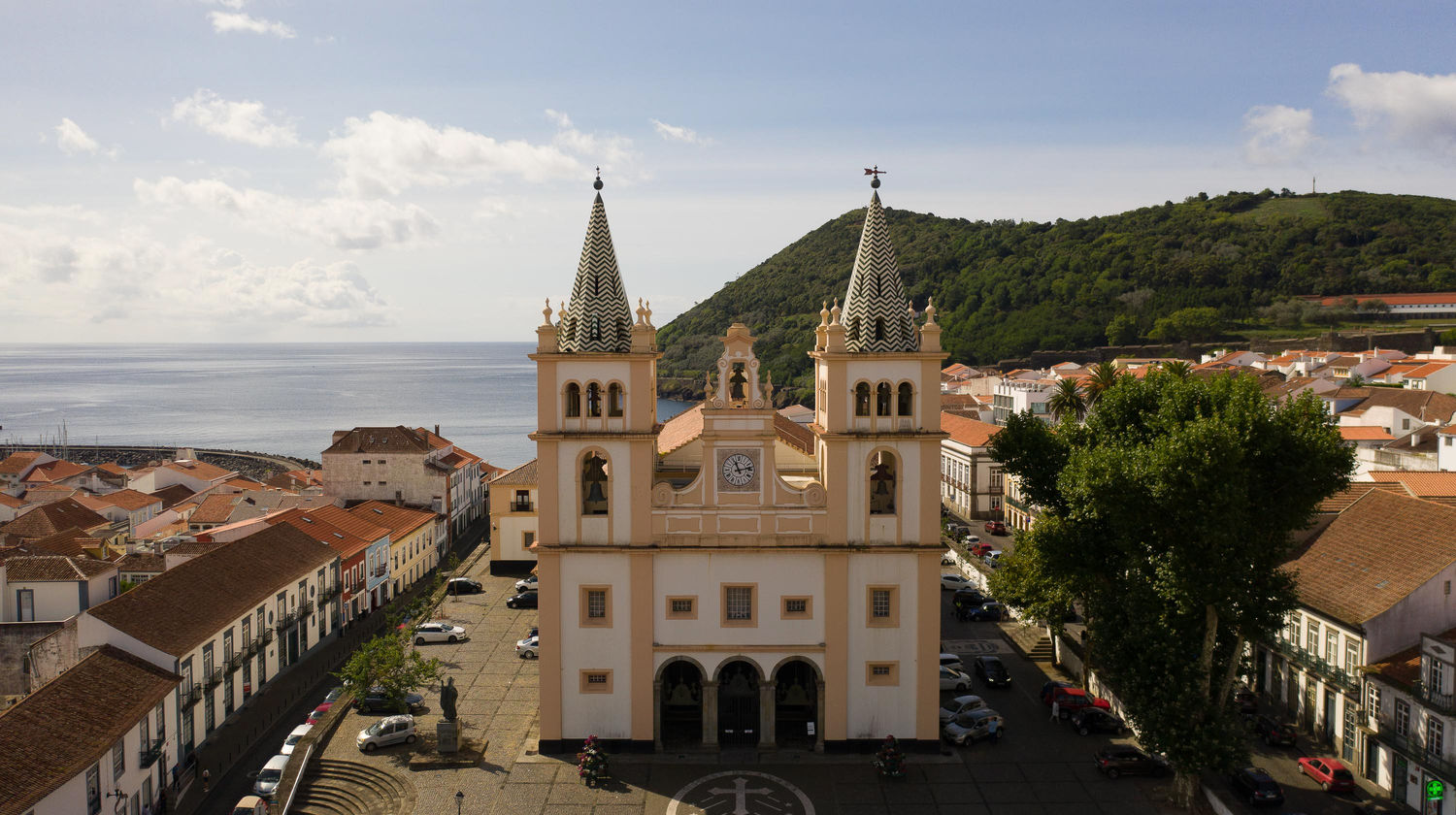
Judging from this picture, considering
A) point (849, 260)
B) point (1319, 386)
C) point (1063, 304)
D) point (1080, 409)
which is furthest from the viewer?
point (849, 260)

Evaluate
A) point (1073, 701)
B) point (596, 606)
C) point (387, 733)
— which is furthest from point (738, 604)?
point (1073, 701)

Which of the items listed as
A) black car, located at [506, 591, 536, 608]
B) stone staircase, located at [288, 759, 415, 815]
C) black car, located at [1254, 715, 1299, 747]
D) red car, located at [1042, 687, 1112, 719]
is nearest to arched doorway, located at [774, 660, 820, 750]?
red car, located at [1042, 687, 1112, 719]

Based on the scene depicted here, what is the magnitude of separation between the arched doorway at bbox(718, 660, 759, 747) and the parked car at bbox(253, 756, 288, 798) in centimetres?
1468

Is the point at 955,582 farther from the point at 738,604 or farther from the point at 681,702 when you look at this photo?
the point at 681,702

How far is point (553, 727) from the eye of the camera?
34.0 m

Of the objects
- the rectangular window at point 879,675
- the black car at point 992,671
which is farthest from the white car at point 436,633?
the black car at point 992,671

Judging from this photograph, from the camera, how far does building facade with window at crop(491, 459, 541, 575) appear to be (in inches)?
2489

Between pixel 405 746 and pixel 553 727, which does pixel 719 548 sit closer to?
pixel 553 727

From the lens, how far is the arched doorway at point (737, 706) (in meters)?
34.5

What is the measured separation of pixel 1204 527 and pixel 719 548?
15.2 metres

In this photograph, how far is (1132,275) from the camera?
550 feet

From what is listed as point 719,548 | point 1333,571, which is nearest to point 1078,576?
point 1333,571

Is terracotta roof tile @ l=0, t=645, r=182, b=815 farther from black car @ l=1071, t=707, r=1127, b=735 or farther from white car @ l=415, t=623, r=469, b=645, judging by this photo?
black car @ l=1071, t=707, r=1127, b=735

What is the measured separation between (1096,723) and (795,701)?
1104cm
